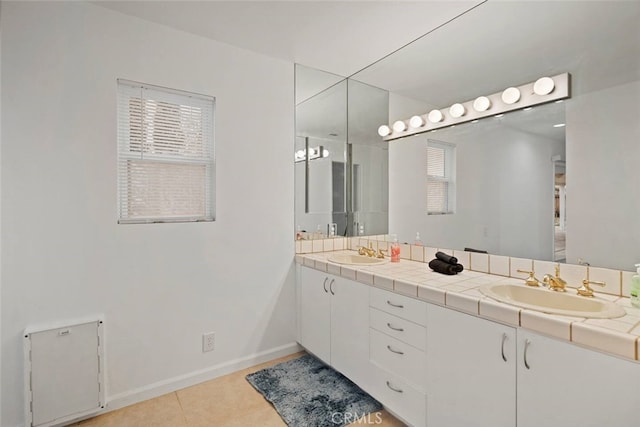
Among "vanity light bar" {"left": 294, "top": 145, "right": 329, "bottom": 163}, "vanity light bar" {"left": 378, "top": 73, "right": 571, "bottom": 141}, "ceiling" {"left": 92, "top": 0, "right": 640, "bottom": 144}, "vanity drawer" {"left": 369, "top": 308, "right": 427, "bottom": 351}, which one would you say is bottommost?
"vanity drawer" {"left": 369, "top": 308, "right": 427, "bottom": 351}

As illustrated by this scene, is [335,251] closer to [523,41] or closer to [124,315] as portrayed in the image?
[124,315]

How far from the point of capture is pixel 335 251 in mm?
3043

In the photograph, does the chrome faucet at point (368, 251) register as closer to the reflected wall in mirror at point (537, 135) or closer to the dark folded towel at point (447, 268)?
the reflected wall in mirror at point (537, 135)

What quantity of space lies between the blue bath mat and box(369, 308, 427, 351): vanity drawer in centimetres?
56

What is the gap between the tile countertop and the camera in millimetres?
1064

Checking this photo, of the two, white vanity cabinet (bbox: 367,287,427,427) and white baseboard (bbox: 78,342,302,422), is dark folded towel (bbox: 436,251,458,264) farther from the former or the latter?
Answer: white baseboard (bbox: 78,342,302,422)

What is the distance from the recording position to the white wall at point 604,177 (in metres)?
1.45

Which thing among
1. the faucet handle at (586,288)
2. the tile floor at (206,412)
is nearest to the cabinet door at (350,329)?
the tile floor at (206,412)

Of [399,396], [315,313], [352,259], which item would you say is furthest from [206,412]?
[352,259]

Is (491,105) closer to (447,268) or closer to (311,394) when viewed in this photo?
(447,268)

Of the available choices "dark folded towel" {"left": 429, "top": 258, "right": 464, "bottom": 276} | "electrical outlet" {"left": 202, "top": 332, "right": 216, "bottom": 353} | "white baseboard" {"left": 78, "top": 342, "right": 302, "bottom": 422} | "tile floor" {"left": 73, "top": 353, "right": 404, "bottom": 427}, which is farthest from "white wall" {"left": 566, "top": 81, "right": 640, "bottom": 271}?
"electrical outlet" {"left": 202, "top": 332, "right": 216, "bottom": 353}

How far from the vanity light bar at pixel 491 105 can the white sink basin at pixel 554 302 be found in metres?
1.03

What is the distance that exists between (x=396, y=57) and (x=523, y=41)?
0.98m

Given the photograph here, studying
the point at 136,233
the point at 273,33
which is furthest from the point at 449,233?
the point at 136,233
